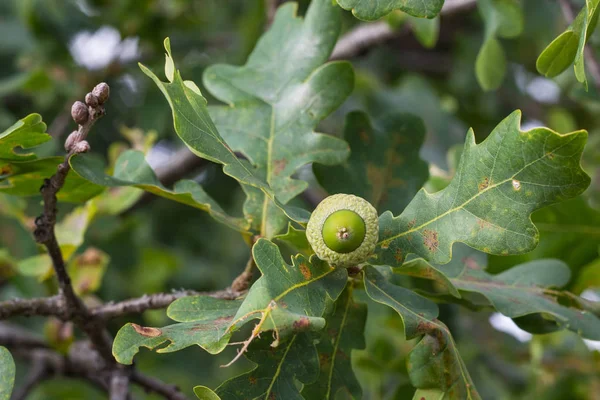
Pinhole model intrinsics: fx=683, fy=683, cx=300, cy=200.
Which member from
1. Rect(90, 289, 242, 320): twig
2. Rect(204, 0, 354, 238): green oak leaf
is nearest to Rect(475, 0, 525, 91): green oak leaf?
Rect(204, 0, 354, 238): green oak leaf

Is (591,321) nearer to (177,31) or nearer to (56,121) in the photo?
(56,121)

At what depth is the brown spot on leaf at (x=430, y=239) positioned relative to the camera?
34.8 inches

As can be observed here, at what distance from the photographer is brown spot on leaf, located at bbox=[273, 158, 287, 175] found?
1.12 metres

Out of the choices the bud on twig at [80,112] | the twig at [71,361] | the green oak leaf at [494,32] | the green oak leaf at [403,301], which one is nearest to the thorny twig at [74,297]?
the bud on twig at [80,112]

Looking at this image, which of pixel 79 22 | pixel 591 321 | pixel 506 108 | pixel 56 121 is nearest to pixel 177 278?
pixel 56 121

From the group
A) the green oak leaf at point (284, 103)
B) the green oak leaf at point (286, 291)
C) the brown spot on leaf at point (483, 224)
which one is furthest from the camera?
the green oak leaf at point (284, 103)

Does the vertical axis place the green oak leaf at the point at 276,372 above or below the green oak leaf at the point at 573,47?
below

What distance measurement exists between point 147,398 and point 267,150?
5.91 ft

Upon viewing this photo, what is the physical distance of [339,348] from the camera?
3.34 feet

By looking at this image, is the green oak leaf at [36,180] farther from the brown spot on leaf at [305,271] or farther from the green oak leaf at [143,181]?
the brown spot on leaf at [305,271]

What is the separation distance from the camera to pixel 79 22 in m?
2.70

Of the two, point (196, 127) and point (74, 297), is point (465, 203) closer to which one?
point (196, 127)

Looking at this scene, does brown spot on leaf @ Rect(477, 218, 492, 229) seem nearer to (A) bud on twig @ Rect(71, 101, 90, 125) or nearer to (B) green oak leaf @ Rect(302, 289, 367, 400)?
(B) green oak leaf @ Rect(302, 289, 367, 400)

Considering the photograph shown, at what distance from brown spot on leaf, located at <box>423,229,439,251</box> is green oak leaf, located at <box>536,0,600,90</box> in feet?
0.86
